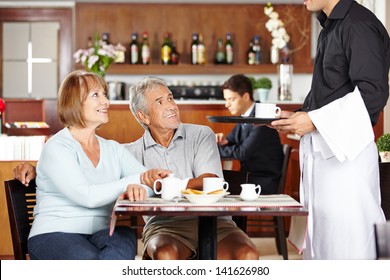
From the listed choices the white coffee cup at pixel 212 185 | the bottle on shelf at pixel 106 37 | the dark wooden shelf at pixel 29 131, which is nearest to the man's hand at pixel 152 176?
Answer: the white coffee cup at pixel 212 185

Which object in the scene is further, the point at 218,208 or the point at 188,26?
the point at 188,26

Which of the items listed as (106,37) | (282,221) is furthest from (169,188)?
(106,37)

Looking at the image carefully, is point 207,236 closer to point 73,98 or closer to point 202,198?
point 202,198

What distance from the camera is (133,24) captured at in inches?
276

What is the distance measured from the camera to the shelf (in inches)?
275

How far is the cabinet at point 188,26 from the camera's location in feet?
22.9

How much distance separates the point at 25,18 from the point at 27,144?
11.6ft

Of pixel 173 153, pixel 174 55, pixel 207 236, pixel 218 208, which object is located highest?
pixel 174 55

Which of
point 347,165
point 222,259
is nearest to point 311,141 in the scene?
point 347,165

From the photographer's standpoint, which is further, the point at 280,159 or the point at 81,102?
the point at 280,159

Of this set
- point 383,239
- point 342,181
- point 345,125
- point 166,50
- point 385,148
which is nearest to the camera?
point 383,239

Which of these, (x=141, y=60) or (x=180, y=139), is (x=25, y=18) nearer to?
(x=141, y=60)

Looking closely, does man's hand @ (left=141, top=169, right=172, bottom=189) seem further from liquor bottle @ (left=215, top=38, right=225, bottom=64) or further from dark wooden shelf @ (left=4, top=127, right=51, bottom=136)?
liquor bottle @ (left=215, top=38, right=225, bottom=64)

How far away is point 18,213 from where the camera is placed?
7.98ft
